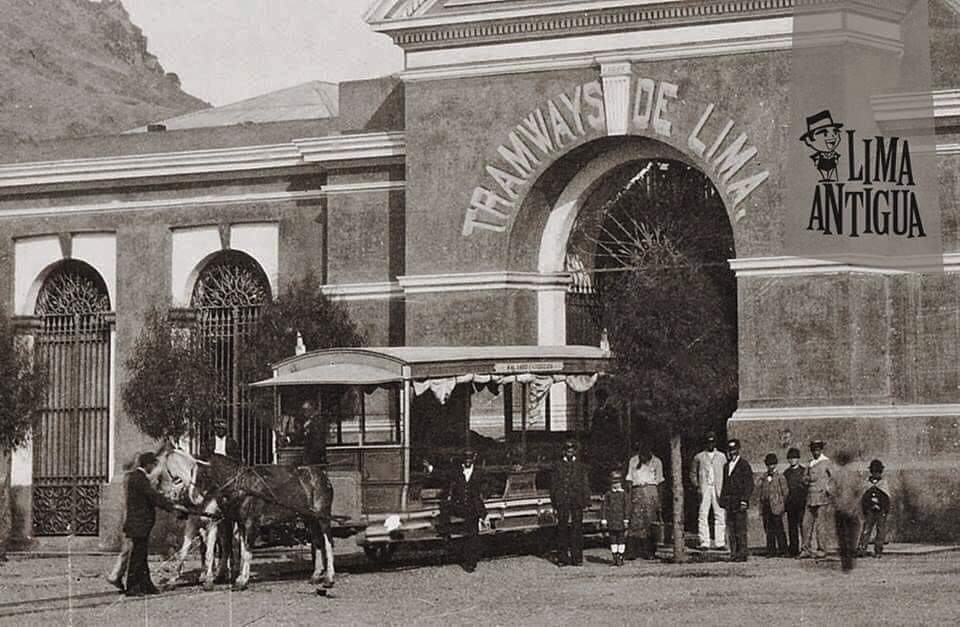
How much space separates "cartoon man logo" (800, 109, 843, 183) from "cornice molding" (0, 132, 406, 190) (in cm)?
672

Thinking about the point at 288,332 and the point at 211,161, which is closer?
the point at 288,332

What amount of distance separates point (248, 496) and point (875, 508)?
7.86 m

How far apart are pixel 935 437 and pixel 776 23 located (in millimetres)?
6059

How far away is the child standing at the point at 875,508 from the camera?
24797mm

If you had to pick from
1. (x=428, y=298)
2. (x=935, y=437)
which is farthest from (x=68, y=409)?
(x=935, y=437)

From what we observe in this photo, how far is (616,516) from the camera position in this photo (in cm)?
2480

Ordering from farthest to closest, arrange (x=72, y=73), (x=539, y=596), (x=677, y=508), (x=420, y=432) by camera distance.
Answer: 1. (x=72, y=73)
2. (x=420, y=432)
3. (x=677, y=508)
4. (x=539, y=596)

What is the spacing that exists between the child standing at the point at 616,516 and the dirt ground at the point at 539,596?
0.98 ft

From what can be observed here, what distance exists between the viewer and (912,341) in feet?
90.7

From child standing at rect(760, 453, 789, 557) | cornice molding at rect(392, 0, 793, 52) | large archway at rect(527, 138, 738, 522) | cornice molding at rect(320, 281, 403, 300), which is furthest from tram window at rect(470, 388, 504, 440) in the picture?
cornice molding at rect(392, 0, 793, 52)

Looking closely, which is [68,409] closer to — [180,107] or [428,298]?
[428,298]

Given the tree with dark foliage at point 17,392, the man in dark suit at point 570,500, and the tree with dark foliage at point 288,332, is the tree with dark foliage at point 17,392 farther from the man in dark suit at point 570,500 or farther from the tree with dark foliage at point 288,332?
the man in dark suit at point 570,500

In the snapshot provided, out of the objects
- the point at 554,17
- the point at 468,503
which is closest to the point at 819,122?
the point at 554,17

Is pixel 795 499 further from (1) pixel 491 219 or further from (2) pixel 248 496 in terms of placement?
(2) pixel 248 496
